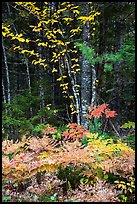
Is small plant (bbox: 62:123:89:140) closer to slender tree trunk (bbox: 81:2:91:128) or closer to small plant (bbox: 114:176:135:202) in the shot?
slender tree trunk (bbox: 81:2:91:128)

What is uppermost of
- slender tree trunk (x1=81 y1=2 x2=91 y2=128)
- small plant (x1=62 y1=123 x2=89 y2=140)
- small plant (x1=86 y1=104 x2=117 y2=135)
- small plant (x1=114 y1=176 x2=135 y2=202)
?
slender tree trunk (x1=81 y1=2 x2=91 y2=128)

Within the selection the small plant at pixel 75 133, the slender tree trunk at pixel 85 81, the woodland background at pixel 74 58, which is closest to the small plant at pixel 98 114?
the small plant at pixel 75 133

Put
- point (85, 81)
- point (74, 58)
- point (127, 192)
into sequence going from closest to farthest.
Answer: point (127, 192)
point (85, 81)
point (74, 58)

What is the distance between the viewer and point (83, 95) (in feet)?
20.6

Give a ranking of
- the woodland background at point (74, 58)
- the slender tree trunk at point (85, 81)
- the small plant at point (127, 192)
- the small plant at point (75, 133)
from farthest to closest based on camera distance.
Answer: the slender tree trunk at point (85, 81) < the woodland background at point (74, 58) < the small plant at point (75, 133) < the small plant at point (127, 192)

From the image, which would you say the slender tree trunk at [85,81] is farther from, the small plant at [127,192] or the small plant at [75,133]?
the small plant at [127,192]

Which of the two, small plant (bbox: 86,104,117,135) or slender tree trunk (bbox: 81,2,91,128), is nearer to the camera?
small plant (bbox: 86,104,117,135)

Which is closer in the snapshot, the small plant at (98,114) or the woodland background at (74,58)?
→ the small plant at (98,114)

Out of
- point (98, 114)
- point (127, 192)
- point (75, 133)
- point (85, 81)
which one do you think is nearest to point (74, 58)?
point (85, 81)

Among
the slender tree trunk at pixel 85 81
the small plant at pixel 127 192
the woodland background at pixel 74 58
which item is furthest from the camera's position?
the slender tree trunk at pixel 85 81

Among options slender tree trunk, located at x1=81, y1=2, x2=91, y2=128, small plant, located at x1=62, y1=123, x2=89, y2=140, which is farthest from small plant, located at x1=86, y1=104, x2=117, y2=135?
slender tree trunk, located at x1=81, y1=2, x2=91, y2=128

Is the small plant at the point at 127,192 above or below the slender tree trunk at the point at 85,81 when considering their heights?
below

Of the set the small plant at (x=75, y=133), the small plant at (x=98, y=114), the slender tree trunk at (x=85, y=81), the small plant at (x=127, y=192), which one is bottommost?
the small plant at (x=127, y=192)

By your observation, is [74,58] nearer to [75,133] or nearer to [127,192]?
[75,133]
